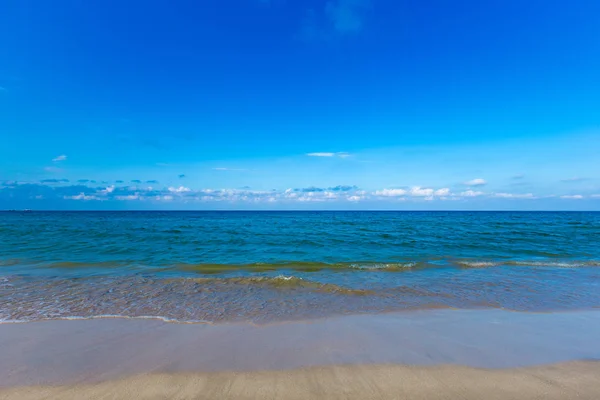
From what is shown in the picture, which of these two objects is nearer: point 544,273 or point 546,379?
point 546,379

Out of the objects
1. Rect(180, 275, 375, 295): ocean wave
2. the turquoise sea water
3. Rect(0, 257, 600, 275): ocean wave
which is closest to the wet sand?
the turquoise sea water

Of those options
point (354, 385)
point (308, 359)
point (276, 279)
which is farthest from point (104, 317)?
point (354, 385)

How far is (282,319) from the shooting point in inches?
270

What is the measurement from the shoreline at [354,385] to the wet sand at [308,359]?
15mm

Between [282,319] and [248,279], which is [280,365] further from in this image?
[248,279]

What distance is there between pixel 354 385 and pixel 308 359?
970mm

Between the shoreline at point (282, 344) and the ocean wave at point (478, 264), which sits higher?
the shoreline at point (282, 344)

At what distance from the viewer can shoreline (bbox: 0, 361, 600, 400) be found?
12.6 ft

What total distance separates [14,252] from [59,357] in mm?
17110

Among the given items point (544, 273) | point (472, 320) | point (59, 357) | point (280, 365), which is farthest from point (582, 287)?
point (59, 357)

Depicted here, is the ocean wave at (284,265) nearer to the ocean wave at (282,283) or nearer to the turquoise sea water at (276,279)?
the turquoise sea water at (276,279)

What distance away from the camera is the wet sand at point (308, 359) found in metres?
3.97

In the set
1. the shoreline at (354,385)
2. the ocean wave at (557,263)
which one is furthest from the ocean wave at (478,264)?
the shoreline at (354,385)

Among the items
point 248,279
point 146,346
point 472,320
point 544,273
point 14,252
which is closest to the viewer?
point 146,346
